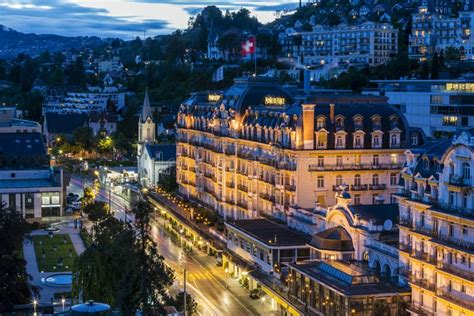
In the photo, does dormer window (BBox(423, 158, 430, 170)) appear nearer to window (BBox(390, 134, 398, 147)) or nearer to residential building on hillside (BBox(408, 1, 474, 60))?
window (BBox(390, 134, 398, 147))

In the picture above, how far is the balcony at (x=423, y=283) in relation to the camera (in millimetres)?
55472

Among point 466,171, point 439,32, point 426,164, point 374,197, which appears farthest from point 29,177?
point 439,32

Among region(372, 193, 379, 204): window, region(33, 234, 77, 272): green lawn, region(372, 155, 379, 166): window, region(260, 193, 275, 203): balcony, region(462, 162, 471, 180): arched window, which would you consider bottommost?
region(33, 234, 77, 272): green lawn

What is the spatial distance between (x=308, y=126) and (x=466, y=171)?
29664 millimetres

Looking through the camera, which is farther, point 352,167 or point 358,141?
point 358,141

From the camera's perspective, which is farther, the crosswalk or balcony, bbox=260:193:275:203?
balcony, bbox=260:193:275:203

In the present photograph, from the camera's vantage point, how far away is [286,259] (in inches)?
2945

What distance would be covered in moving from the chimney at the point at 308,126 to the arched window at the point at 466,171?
29.3 metres

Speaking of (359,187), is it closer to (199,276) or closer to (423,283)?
(199,276)

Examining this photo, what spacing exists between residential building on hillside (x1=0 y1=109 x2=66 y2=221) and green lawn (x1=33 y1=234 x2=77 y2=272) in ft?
39.3

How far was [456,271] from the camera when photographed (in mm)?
53000

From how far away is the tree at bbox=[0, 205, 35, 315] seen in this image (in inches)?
2554

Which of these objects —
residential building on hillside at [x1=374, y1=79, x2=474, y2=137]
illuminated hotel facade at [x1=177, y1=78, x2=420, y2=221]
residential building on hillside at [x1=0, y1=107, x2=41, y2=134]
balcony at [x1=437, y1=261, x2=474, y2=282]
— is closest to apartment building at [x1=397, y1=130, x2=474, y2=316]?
balcony at [x1=437, y1=261, x2=474, y2=282]

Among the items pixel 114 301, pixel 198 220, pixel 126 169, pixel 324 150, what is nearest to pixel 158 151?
pixel 126 169
